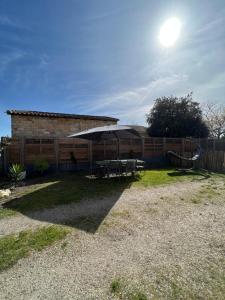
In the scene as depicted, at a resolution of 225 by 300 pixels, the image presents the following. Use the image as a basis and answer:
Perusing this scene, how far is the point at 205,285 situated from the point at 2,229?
13.0 feet

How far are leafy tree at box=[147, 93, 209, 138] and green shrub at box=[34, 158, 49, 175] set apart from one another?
12.7 meters

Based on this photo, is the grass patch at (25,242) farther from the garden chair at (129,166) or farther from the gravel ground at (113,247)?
the garden chair at (129,166)

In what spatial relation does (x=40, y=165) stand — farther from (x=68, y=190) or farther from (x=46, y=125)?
(x=46, y=125)

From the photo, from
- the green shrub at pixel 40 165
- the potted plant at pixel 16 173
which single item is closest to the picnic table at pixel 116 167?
the green shrub at pixel 40 165

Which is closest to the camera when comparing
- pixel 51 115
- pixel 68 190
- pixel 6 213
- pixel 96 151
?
pixel 6 213

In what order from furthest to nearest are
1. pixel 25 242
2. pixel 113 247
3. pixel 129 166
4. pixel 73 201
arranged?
pixel 129 166 < pixel 73 201 < pixel 25 242 < pixel 113 247

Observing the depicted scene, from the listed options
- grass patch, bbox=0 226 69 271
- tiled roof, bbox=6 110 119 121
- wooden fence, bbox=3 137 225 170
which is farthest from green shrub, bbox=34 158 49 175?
grass patch, bbox=0 226 69 271

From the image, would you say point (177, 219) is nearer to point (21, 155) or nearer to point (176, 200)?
point (176, 200)

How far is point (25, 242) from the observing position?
12.3ft

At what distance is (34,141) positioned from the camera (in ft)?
36.2

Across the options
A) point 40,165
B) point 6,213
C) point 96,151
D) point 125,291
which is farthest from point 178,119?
point 125,291

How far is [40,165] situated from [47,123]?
6209 mm

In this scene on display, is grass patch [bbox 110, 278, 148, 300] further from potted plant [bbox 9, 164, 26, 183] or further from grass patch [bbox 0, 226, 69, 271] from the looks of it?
potted plant [bbox 9, 164, 26, 183]

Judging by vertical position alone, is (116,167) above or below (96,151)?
below
